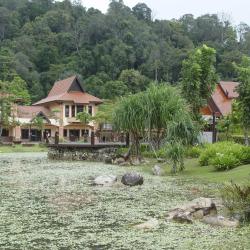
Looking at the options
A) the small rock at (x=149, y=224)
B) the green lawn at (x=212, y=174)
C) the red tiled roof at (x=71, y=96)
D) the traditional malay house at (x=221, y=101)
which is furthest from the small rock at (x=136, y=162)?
the red tiled roof at (x=71, y=96)

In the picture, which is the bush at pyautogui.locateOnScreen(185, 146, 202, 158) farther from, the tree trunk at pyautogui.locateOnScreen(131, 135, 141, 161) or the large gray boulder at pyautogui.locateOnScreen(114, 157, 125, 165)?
the large gray boulder at pyautogui.locateOnScreen(114, 157, 125, 165)

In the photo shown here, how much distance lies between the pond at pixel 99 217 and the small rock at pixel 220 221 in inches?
9.4

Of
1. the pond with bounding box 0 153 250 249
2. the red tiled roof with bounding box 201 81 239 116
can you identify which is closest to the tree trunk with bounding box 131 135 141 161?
the pond with bounding box 0 153 250 249

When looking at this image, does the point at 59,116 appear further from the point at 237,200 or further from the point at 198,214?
the point at 198,214

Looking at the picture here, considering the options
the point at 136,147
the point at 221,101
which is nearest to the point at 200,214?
the point at 136,147

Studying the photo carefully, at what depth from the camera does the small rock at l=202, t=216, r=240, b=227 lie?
9508mm

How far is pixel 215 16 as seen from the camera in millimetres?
108250

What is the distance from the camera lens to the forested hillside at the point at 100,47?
72.0 metres

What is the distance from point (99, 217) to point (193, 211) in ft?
6.41

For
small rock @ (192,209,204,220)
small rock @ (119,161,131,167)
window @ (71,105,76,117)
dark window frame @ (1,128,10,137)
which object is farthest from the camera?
window @ (71,105,76,117)

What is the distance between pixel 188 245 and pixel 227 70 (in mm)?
66923

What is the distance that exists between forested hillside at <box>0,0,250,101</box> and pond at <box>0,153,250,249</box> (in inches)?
1952

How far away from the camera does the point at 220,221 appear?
9.64m

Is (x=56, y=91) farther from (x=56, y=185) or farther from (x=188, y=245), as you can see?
(x=188, y=245)
